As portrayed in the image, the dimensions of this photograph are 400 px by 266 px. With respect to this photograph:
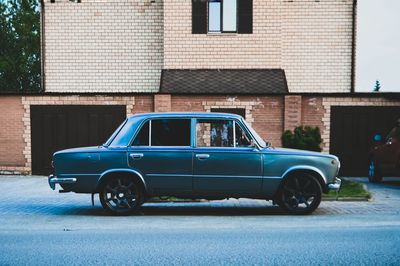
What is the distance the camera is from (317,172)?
797cm

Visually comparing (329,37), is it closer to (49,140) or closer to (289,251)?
(49,140)

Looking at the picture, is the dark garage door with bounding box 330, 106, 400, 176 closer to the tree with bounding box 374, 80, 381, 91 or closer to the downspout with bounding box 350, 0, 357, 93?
the downspout with bounding box 350, 0, 357, 93

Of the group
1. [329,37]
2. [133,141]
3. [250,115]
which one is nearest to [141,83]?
[250,115]

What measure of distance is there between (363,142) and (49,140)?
10846 mm

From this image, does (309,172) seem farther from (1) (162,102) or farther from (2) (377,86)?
(2) (377,86)

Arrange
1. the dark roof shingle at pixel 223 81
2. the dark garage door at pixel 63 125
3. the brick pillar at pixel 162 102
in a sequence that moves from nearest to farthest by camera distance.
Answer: the brick pillar at pixel 162 102 < the dark garage door at pixel 63 125 < the dark roof shingle at pixel 223 81

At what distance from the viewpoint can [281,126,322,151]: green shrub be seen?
11.8 meters

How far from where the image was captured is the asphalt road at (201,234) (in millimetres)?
5195

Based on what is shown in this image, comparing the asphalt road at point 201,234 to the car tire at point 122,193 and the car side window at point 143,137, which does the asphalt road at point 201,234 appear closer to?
the car tire at point 122,193

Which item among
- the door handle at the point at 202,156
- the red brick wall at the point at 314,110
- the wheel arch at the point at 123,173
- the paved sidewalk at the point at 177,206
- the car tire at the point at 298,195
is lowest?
the paved sidewalk at the point at 177,206

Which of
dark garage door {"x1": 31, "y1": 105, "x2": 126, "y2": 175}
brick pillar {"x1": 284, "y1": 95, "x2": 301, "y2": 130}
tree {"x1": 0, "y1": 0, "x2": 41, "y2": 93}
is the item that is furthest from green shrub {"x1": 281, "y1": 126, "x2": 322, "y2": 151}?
tree {"x1": 0, "y1": 0, "x2": 41, "y2": 93}

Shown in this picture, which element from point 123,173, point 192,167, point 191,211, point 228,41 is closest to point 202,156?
point 192,167

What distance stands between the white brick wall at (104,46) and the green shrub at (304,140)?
844cm

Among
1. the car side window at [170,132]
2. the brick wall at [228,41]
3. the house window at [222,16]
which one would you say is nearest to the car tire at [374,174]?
the brick wall at [228,41]
